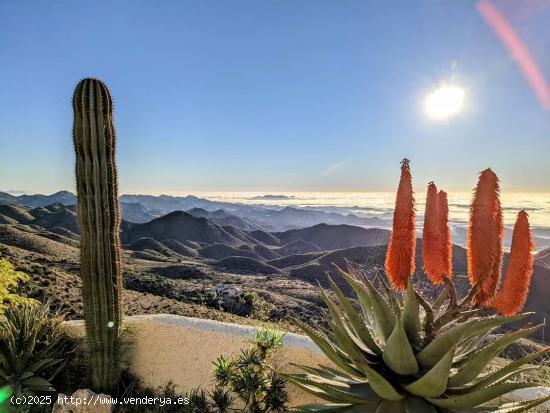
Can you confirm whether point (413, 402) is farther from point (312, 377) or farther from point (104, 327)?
point (104, 327)

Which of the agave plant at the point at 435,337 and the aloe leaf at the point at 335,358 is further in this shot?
the aloe leaf at the point at 335,358

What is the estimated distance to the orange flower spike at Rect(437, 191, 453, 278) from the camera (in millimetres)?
2398

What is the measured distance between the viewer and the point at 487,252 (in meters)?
2.18

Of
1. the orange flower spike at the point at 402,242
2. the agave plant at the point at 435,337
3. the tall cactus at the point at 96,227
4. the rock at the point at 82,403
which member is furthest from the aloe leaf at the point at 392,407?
the tall cactus at the point at 96,227

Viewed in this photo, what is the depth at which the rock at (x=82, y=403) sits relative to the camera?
16.0ft

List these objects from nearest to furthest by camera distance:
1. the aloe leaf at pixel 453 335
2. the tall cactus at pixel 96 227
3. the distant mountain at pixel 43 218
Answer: the aloe leaf at pixel 453 335 → the tall cactus at pixel 96 227 → the distant mountain at pixel 43 218

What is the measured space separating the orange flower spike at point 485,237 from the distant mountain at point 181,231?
332 feet

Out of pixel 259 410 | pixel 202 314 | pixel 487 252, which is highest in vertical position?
pixel 487 252

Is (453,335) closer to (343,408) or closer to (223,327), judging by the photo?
(343,408)

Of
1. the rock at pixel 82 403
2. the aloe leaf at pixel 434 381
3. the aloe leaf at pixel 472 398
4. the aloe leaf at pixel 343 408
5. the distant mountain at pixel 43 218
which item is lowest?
the distant mountain at pixel 43 218

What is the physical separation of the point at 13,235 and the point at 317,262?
37222mm

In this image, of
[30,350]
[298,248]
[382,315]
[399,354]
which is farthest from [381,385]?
[298,248]

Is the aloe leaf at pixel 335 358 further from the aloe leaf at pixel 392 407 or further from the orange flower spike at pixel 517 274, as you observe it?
the orange flower spike at pixel 517 274

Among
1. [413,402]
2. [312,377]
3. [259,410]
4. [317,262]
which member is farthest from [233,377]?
[317,262]
